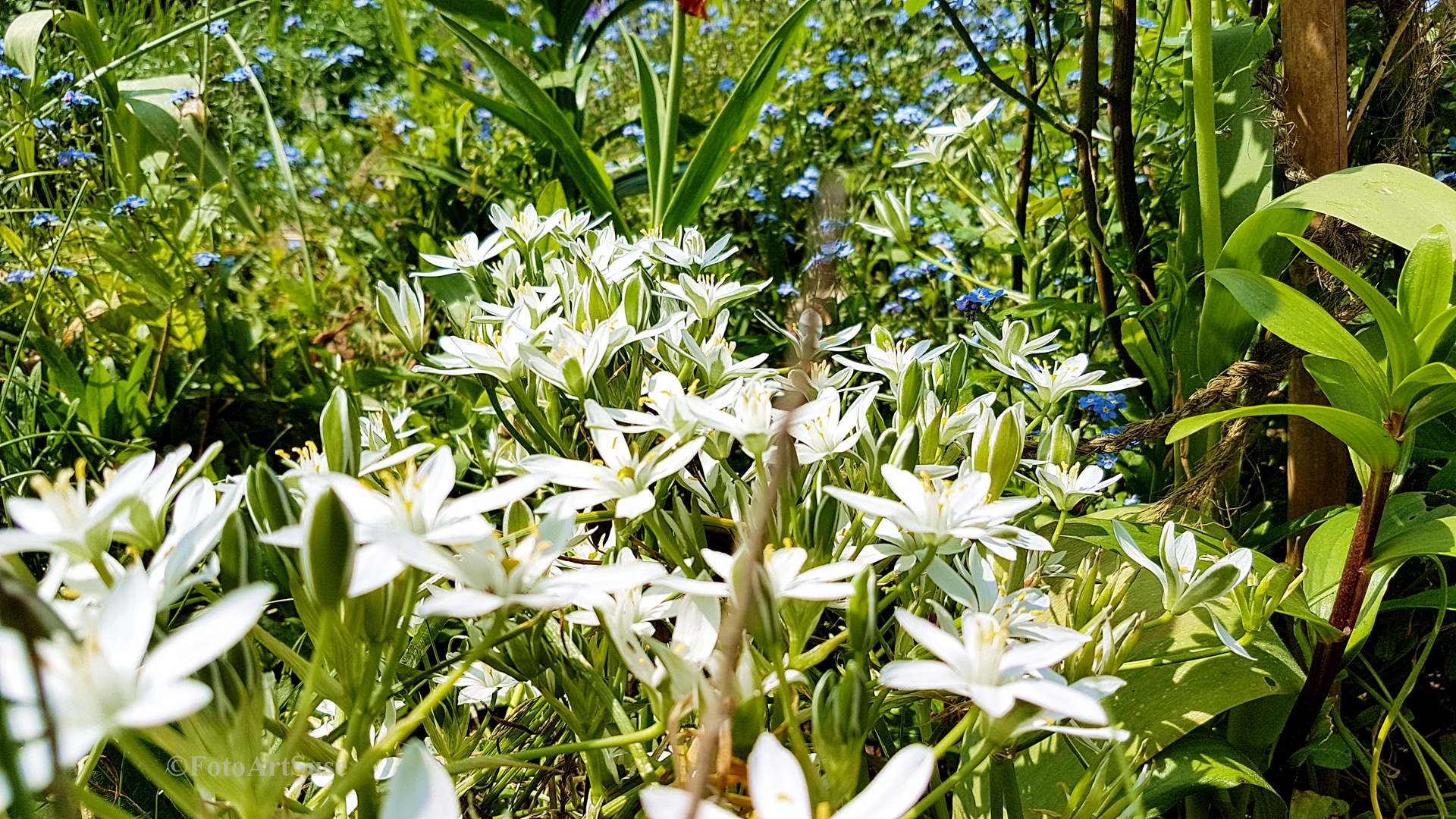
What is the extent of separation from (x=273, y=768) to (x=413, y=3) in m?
3.76

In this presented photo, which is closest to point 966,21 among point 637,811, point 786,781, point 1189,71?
point 1189,71

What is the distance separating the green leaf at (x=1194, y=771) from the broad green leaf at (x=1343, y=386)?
1.06 ft

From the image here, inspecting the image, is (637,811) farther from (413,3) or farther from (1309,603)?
(413,3)

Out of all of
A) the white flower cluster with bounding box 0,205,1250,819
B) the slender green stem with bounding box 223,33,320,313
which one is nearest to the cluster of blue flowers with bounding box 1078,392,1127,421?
the white flower cluster with bounding box 0,205,1250,819

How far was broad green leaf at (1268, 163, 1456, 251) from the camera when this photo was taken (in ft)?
2.89

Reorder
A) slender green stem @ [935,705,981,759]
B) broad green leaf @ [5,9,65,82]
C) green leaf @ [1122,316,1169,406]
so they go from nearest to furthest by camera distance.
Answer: slender green stem @ [935,705,981,759] < green leaf @ [1122,316,1169,406] < broad green leaf @ [5,9,65,82]

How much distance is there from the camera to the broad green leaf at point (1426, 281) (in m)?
0.79

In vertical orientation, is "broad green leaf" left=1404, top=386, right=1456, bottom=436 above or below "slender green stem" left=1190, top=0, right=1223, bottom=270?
below

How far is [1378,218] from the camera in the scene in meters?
0.90

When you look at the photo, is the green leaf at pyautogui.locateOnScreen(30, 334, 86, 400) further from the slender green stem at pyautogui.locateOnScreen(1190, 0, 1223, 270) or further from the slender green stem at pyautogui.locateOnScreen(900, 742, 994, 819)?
the slender green stem at pyautogui.locateOnScreen(1190, 0, 1223, 270)

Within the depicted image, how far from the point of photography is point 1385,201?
917 mm

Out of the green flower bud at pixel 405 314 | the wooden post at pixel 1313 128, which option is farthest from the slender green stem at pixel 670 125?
the wooden post at pixel 1313 128

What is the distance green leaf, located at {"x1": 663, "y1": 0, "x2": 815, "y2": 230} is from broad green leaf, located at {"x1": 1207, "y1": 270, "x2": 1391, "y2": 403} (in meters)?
1.04

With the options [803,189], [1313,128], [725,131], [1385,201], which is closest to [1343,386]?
[1385,201]
